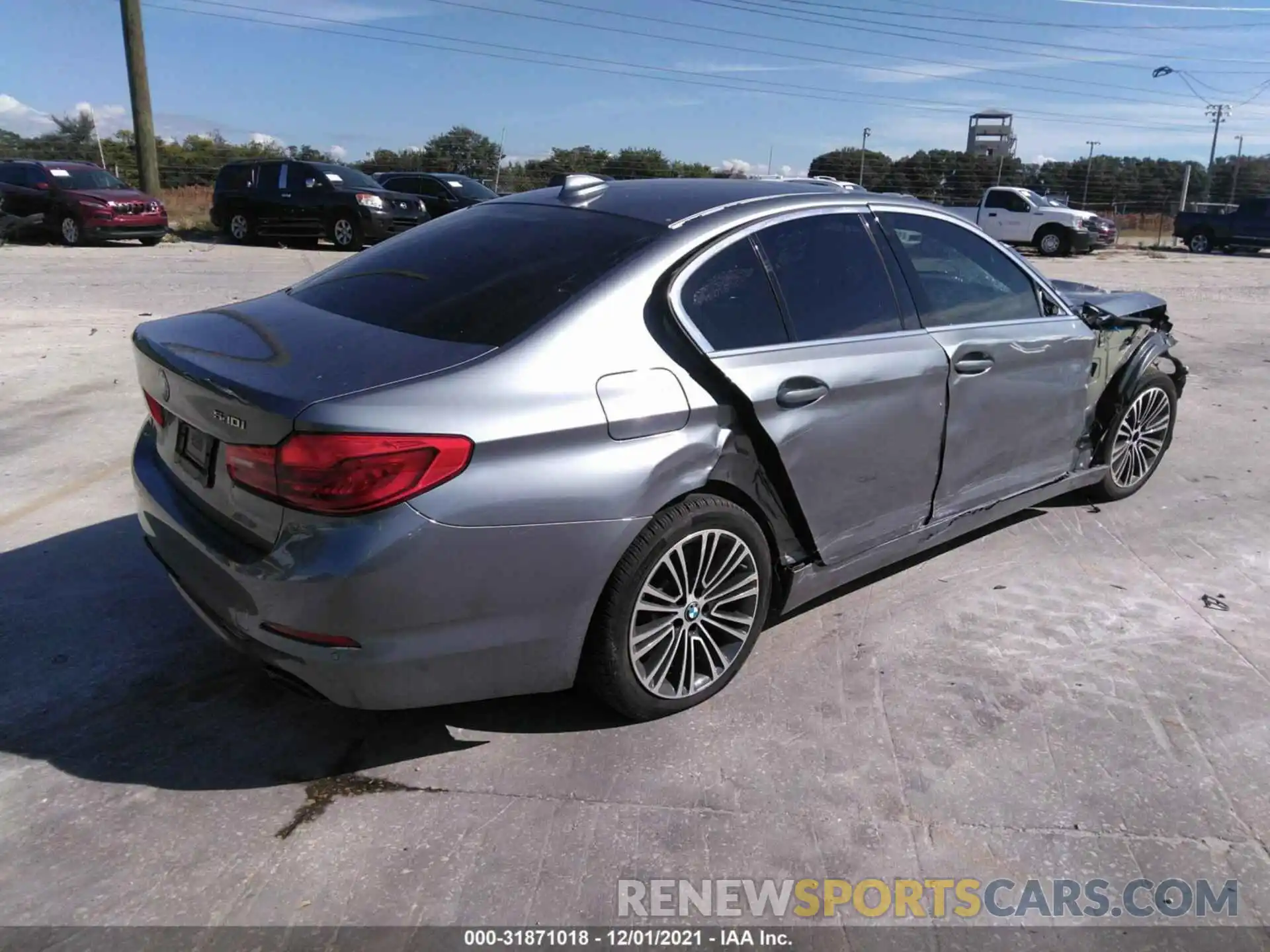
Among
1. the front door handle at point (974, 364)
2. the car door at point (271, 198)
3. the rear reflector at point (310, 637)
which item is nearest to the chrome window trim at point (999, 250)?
the front door handle at point (974, 364)

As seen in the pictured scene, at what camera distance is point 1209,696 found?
3.55 meters

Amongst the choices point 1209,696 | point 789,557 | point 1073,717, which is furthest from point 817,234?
point 1209,696

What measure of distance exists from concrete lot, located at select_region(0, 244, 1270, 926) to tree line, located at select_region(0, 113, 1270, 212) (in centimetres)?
2721

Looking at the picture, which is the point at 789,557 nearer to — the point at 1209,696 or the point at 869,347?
the point at 869,347

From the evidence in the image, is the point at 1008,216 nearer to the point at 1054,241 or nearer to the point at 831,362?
the point at 1054,241

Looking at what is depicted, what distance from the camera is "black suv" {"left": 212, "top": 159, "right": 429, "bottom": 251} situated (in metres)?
19.2

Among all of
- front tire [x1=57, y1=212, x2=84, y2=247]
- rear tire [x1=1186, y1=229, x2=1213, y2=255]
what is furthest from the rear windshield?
rear tire [x1=1186, y1=229, x2=1213, y2=255]

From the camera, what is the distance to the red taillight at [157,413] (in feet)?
10.6

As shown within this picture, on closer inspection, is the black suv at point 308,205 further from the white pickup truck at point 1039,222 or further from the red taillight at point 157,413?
the red taillight at point 157,413

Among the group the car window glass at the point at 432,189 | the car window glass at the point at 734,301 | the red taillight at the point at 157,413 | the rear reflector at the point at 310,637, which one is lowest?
the rear reflector at the point at 310,637

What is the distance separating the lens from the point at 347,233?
768 inches

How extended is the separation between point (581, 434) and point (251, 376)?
93cm

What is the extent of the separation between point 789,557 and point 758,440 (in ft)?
1.71
